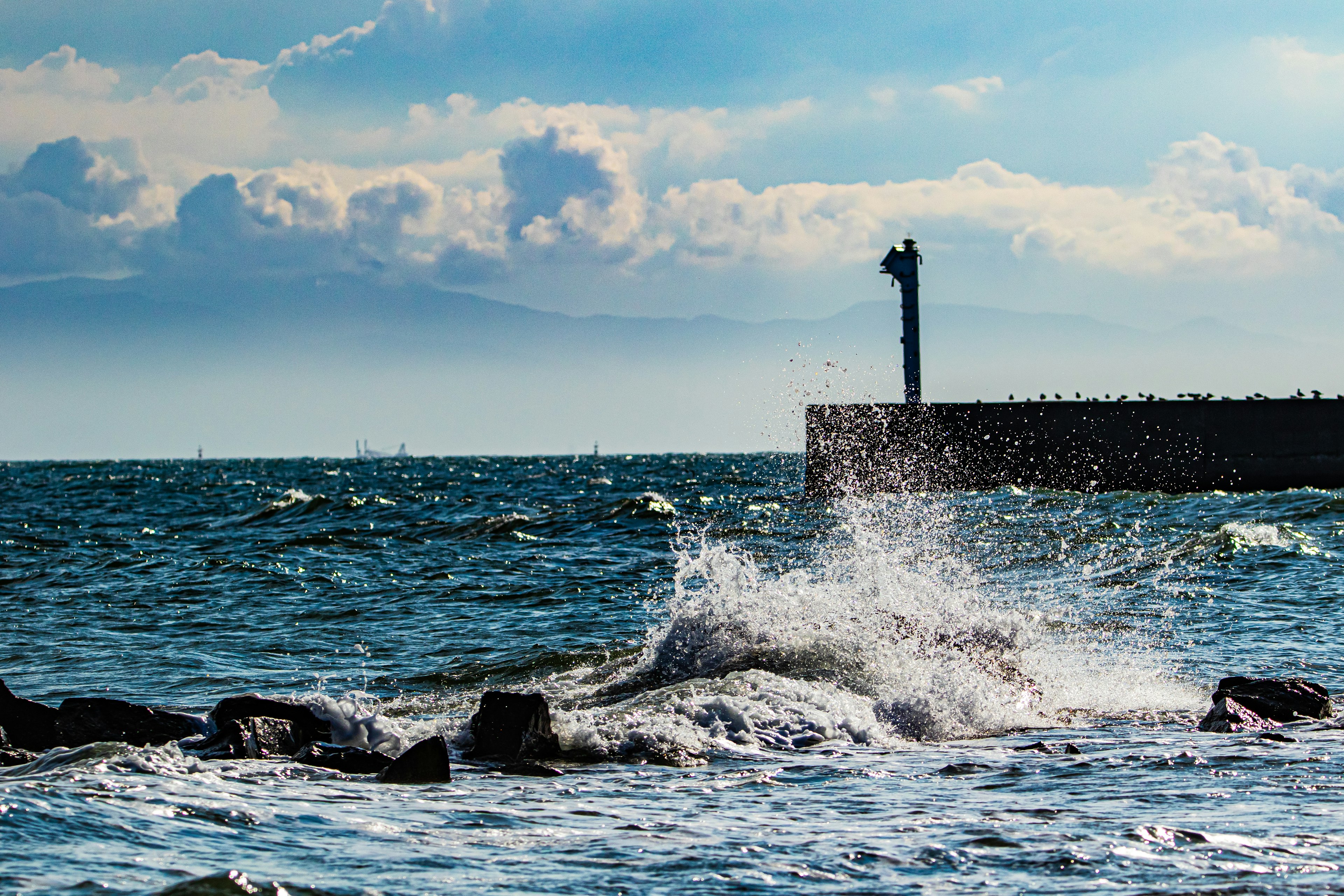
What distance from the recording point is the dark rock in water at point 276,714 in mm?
6629

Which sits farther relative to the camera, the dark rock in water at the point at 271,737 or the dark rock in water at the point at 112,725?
the dark rock in water at the point at 112,725

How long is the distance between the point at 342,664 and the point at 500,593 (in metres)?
4.73

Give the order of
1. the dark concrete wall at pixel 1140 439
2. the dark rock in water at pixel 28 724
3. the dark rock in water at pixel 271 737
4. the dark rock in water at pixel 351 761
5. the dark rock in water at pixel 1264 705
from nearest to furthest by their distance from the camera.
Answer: the dark rock in water at pixel 351 761, the dark rock in water at pixel 271 737, the dark rock in water at pixel 28 724, the dark rock in water at pixel 1264 705, the dark concrete wall at pixel 1140 439

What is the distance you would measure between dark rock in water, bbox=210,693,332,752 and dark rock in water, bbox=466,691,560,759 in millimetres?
942

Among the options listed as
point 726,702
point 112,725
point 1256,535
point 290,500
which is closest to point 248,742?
point 112,725

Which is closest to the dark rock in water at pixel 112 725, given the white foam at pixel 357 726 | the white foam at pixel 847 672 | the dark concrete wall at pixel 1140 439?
the white foam at pixel 357 726

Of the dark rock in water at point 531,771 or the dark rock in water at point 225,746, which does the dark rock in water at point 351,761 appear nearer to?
the dark rock in water at point 225,746

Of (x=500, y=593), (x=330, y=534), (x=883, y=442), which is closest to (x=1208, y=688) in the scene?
(x=500, y=593)

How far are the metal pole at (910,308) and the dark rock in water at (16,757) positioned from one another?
3121 centimetres

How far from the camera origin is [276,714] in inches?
266

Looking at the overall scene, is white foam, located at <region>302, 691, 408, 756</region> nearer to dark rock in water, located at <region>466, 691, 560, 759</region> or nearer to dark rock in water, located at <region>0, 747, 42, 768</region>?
dark rock in water, located at <region>466, 691, 560, 759</region>

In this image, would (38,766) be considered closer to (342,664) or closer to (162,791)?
(162,791)

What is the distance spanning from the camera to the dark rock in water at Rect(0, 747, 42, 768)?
19.0 ft

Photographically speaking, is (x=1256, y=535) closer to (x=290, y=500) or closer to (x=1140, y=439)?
(x=1140, y=439)
